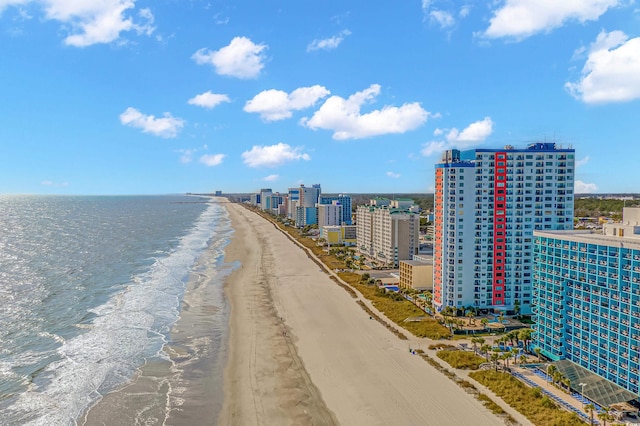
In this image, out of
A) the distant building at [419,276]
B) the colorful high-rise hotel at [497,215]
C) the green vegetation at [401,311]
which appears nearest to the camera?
the green vegetation at [401,311]

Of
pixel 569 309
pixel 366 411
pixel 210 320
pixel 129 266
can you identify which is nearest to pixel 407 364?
pixel 366 411

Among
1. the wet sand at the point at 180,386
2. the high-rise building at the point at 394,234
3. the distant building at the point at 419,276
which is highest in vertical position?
the high-rise building at the point at 394,234

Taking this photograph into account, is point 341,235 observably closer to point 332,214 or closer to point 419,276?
point 332,214

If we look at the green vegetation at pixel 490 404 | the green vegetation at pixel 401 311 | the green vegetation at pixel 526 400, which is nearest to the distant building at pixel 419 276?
the green vegetation at pixel 401 311

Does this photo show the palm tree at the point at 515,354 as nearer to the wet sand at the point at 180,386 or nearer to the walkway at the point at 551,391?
the walkway at the point at 551,391

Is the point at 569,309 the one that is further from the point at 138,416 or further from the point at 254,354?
the point at 138,416

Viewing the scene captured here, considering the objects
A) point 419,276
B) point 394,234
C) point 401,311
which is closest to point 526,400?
point 401,311
